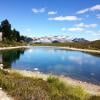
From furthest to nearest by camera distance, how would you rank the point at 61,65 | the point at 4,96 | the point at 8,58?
the point at 8,58 → the point at 61,65 → the point at 4,96

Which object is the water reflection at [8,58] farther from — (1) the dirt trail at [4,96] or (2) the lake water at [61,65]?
(1) the dirt trail at [4,96]

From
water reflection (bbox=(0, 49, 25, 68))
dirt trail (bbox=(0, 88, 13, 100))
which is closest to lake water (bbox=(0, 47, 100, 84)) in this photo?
water reflection (bbox=(0, 49, 25, 68))

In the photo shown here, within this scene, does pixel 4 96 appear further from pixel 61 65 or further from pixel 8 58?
pixel 8 58

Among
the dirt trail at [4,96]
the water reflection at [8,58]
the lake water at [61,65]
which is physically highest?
the dirt trail at [4,96]

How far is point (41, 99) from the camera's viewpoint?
423 inches

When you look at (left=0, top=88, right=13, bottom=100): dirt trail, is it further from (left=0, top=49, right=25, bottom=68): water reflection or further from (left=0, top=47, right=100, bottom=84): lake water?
(left=0, top=49, right=25, bottom=68): water reflection

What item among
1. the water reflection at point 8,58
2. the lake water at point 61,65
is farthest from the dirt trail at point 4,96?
the water reflection at point 8,58

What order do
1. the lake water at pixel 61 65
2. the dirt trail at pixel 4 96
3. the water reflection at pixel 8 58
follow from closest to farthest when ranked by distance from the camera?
1. the dirt trail at pixel 4 96
2. the lake water at pixel 61 65
3. the water reflection at pixel 8 58

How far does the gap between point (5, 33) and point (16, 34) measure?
3082cm

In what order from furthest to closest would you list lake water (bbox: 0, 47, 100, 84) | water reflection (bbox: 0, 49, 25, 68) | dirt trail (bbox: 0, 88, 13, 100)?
water reflection (bbox: 0, 49, 25, 68), lake water (bbox: 0, 47, 100, 84), dirt trail (bbox: 0, 88, 13, 100)

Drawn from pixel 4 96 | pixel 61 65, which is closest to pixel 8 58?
pixel 61 65

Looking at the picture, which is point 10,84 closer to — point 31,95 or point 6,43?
point 31,95

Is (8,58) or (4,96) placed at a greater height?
(4,96)

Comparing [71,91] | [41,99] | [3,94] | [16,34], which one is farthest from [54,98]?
[16,34]
